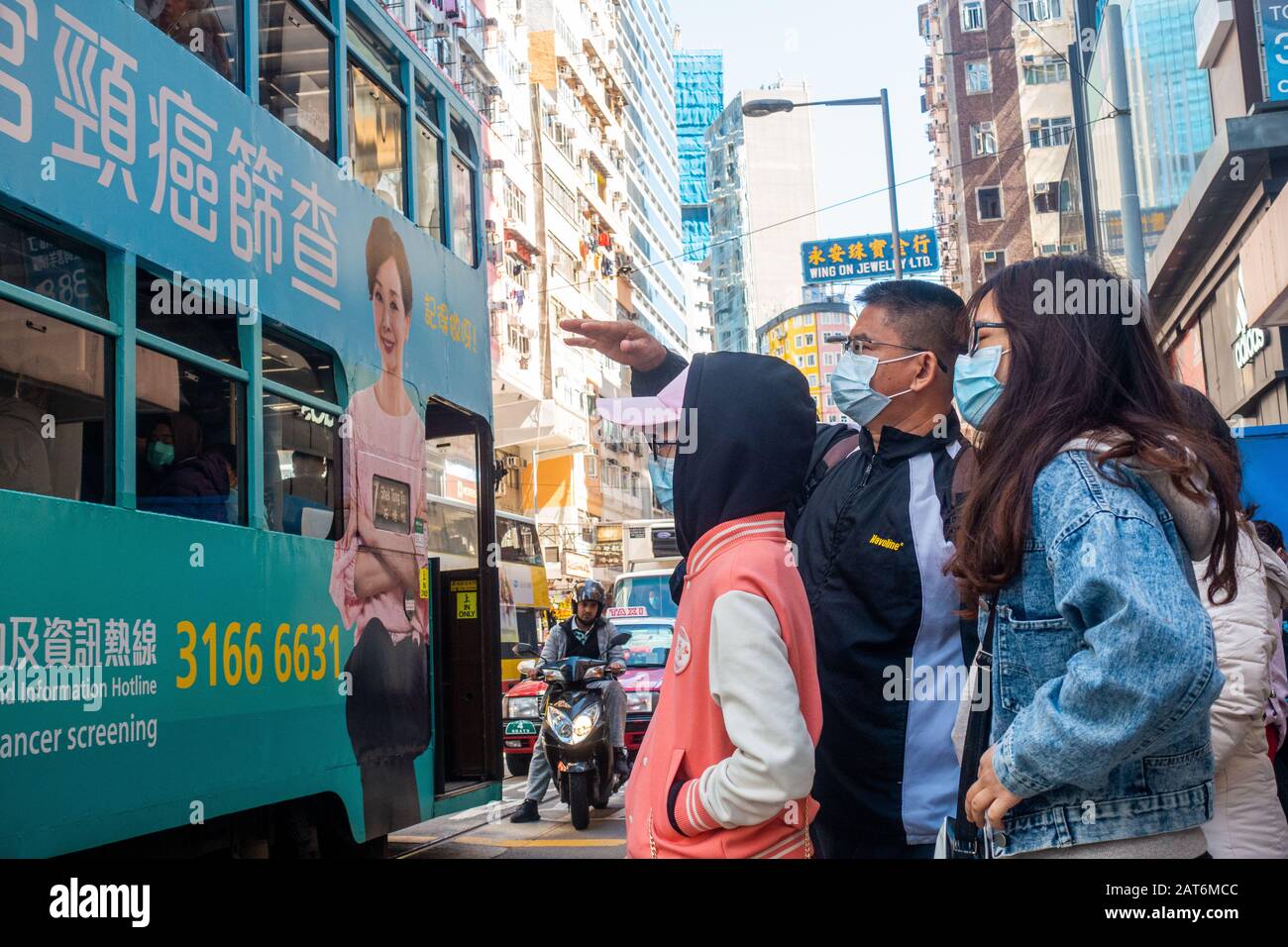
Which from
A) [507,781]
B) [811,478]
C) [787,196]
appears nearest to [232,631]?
[811,478]

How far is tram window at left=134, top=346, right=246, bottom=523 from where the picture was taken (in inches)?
178

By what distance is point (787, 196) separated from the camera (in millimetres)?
124312

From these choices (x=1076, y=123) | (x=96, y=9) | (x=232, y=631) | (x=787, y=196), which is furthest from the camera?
(x=787, y=196)

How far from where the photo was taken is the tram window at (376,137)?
262 inches

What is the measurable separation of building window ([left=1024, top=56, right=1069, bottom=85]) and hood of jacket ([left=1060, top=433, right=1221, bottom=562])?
43.8 meters

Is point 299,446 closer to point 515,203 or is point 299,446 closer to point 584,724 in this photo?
point 584,724

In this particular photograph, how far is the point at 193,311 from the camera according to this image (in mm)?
4922

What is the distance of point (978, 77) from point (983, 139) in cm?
247

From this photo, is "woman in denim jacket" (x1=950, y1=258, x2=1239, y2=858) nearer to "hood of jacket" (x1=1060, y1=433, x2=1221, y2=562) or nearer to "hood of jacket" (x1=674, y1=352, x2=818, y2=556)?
"hood of jacket" (x1=1060, y1=433, x2=1221, y2=562)

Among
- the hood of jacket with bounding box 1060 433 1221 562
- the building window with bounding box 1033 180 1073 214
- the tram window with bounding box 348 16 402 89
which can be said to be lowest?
the hood of jacket with bounding box 1060 433 1221 562

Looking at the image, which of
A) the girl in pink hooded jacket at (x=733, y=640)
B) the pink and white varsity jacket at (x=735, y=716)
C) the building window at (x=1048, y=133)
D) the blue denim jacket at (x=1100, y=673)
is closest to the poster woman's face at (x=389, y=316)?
the girl in pink hooded jacket at (x=733, y=640)

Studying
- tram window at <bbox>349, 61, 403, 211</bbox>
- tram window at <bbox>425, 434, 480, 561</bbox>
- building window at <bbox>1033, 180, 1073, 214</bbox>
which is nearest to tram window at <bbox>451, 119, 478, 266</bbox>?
tram window at <bbox>349, 61, 403, 211</bbox>
